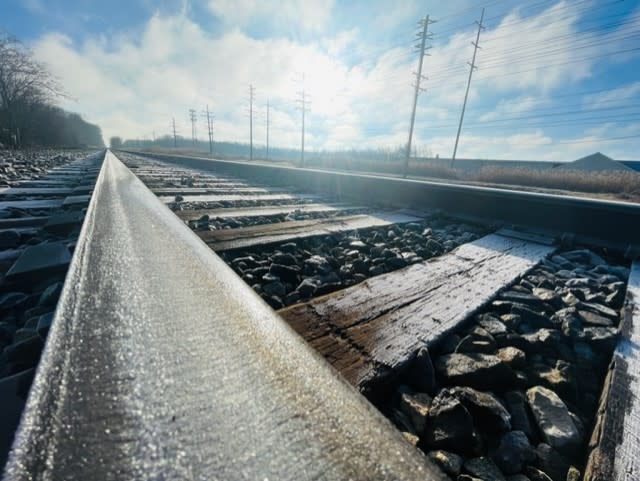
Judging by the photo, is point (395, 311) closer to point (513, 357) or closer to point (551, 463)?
point (513, 357)

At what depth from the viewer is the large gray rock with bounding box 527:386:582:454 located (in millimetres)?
721

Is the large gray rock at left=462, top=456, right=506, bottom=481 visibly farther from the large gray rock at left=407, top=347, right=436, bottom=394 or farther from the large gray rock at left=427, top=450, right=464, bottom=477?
the large gray rock at left=407, top=347, right=436, bottom=394

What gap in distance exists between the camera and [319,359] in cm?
63

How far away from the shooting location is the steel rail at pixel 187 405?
1.21 ft

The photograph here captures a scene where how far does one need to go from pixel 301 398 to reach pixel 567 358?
3.28 ft

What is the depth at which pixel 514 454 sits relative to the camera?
0.69 meters

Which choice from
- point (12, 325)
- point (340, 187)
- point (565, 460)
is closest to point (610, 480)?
point (565, 460)

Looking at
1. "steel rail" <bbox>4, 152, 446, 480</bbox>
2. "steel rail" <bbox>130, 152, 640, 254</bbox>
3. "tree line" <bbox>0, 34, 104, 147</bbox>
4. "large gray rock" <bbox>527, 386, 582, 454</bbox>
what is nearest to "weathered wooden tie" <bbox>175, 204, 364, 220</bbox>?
"steel rail" <bbox>130, 152, 640, 254</bbox>

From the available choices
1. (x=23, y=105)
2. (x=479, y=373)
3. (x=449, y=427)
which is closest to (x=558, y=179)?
(x=479, y=373)

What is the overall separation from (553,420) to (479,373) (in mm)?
181

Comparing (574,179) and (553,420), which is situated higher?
(574,179)

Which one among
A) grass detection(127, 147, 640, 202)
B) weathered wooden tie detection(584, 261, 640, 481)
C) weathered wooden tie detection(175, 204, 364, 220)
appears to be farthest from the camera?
grass detection(127, 147, 640, 202)

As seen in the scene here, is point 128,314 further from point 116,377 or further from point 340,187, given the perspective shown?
point 340,187

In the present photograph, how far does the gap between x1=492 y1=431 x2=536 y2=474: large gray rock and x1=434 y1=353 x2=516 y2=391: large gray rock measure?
6.6 inches
